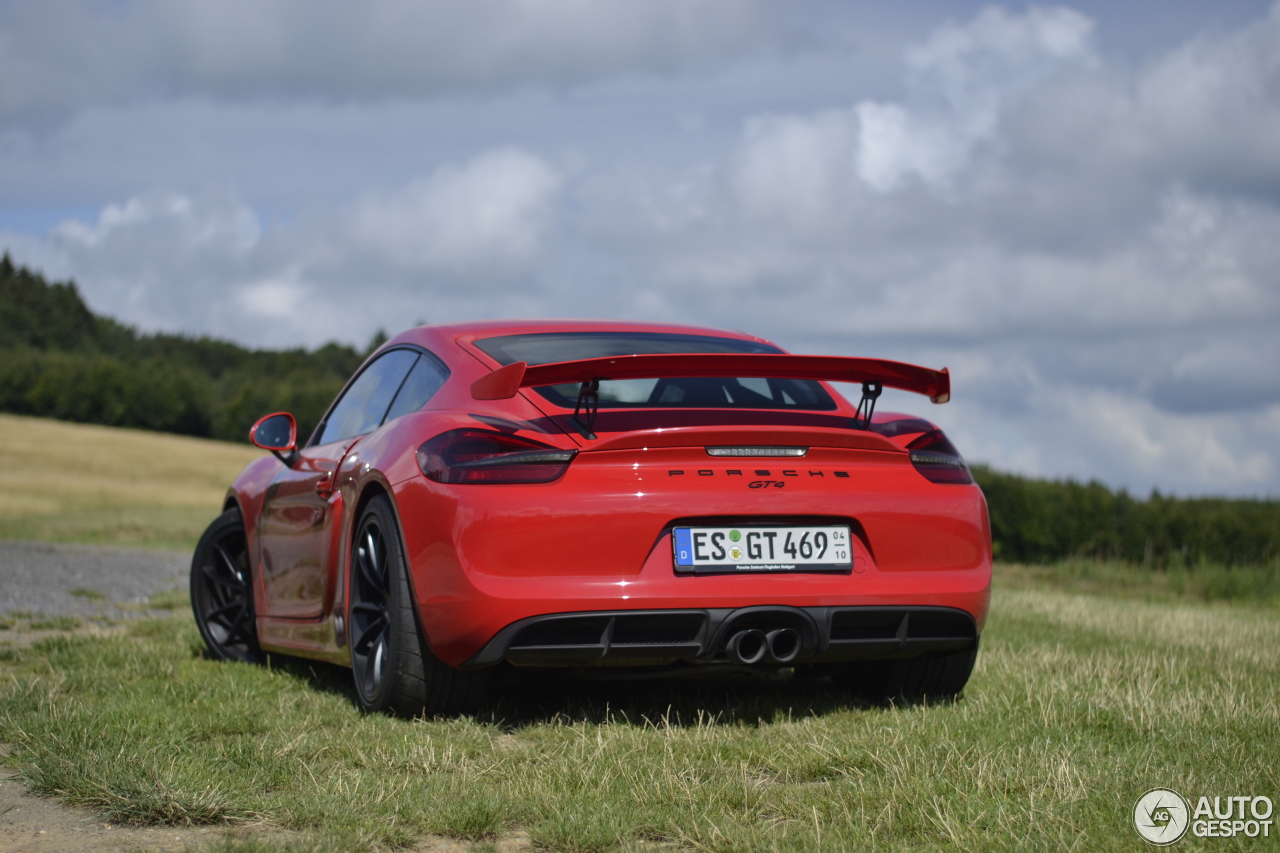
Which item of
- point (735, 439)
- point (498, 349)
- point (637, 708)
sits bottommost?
point (637, 708)

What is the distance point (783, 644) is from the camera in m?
4.17

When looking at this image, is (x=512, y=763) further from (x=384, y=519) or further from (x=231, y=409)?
(x=231, y=409)

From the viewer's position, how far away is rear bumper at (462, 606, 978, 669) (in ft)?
13.1

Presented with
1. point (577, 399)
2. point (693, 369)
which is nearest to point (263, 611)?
point (577, 399)

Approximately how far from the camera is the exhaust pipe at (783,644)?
414 centimetres

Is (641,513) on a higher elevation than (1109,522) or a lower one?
higher

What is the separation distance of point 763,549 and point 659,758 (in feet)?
2.52

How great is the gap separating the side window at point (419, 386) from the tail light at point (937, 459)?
171 cm

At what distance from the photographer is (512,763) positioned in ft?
12.3

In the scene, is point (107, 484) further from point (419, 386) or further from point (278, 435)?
point (419, 386)

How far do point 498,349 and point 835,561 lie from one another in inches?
59.1

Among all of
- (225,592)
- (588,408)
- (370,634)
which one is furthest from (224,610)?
(588,408)

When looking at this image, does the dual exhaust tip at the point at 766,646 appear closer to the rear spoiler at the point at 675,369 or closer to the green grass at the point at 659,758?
the green grass at the point at 659,758

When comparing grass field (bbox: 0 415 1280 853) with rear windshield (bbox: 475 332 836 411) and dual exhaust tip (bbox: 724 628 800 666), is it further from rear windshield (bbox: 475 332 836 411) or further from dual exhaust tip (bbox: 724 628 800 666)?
rear windshield (bbox: 475 332 836 411)
